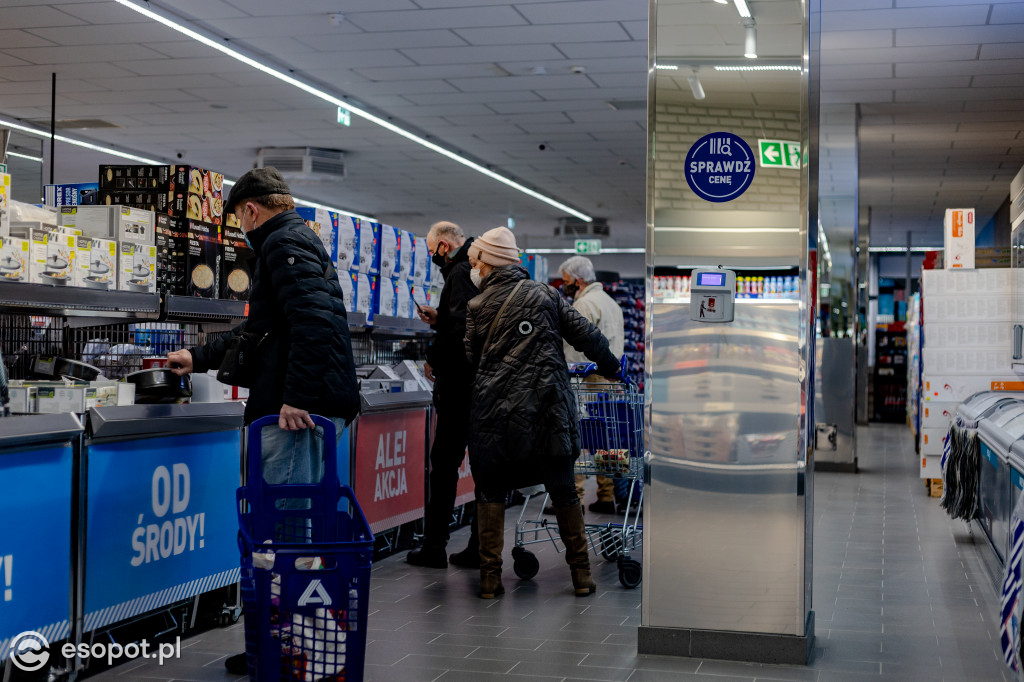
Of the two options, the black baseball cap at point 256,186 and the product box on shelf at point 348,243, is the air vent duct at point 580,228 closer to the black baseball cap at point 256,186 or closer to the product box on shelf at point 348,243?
the product box on shelf at point 348,243

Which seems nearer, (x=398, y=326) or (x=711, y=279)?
(x=711, y=279)

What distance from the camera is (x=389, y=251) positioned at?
6109mm

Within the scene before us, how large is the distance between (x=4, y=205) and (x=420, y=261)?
11.0ft

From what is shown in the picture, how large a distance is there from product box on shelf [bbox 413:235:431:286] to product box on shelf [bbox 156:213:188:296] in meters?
2.28

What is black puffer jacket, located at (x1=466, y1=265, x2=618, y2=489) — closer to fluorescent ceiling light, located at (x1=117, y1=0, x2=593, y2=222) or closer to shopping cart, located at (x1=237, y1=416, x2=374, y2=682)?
shopping cart, located at (x1=237, y1=416, x2=374, y2=682)

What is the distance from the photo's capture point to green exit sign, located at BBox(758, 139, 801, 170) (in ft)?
12.5

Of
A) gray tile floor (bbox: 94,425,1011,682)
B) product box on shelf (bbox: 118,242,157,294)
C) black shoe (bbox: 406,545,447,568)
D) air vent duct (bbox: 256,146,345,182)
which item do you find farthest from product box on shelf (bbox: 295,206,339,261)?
air vent duct (bbox: 256,146,345,182)

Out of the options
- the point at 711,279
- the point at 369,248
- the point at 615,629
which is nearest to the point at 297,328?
the point at 711,279

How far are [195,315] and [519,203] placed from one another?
16020 mm

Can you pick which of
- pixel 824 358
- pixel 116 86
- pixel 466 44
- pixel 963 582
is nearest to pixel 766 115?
pixel 963 582

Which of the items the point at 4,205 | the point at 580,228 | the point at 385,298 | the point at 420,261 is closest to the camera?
the point at 4,205

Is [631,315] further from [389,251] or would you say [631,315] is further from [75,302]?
[75,302]

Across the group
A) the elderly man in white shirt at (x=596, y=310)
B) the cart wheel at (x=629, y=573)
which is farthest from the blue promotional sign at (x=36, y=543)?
the elderly man in white shirt at (x=596, y=310)

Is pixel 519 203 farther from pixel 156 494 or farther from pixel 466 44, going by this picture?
pixel 156 494
